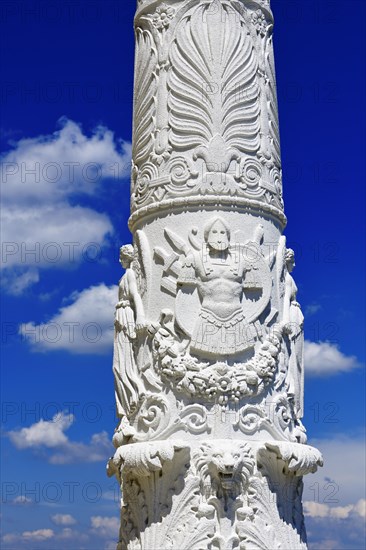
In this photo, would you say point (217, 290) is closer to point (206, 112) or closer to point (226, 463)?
point (226, 463)

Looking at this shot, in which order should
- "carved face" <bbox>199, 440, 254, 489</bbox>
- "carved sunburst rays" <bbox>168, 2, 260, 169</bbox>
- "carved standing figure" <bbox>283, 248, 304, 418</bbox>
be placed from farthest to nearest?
"carved sunburst rays" <bbox>168, 2, 260, 169</bbox>
"carved standing figure" <bbox>283, 248, 304, 418</bbox>
"carved face" <bbox>199, 440, 254, 489</bbox>

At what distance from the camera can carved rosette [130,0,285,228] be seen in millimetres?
11062

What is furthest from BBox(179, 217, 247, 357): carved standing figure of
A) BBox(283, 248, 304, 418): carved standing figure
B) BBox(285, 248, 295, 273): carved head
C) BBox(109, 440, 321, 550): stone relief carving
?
BBox(109, 440, 321, 550): stone relief carving

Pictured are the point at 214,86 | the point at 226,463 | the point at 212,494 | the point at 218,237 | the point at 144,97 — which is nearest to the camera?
the point at 226,463

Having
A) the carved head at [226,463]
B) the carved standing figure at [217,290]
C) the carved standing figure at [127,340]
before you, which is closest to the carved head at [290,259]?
the carved standing figure at [217,290]

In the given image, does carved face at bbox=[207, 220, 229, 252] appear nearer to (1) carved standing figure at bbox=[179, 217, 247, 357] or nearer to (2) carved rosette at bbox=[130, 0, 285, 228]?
(1) carved standing figure at bbox=[179, 217, 247, 357]

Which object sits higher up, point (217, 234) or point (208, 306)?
point (217, 234)

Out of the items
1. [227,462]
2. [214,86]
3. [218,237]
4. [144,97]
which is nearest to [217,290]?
[218,237]

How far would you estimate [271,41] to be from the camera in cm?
1230

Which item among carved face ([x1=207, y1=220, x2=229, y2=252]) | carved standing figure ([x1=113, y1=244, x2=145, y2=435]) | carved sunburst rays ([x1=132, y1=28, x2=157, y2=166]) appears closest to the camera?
carved face ([x1=207, y1=220, x2=229, y2=252])

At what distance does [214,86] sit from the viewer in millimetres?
11352

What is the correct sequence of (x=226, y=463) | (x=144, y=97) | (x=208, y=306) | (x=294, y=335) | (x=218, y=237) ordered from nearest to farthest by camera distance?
(x=226, y=463) < (x=208, y=306) < (x=218, y=237) < (x=294, y=335) < (x=144, y=97)

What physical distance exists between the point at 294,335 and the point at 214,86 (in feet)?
11.9

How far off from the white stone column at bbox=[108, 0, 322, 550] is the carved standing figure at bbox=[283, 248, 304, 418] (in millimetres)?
28
